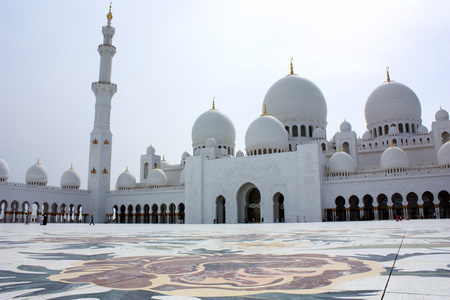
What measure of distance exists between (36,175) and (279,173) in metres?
22.0

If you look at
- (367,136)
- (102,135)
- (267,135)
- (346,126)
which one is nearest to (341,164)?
(267,135)

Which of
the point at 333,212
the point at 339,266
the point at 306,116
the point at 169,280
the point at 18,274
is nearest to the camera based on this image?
the point at 169,280

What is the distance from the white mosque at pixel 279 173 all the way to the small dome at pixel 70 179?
96 mm

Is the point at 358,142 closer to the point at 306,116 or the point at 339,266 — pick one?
the point at 306,116

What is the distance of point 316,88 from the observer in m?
36.1

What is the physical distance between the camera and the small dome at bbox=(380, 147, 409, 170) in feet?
88.0

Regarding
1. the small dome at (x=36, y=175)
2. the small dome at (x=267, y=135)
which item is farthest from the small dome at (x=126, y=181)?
the small dome at (x=267, y=135)

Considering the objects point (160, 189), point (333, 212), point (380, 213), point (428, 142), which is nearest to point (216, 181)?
point (160, 189)

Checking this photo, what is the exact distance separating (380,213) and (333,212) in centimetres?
363

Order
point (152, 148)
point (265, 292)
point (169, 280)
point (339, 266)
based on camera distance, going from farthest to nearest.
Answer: point (152, 148) → point (339, 266) → point (169, 280) → point (265, 292)

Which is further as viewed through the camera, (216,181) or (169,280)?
(216,181)

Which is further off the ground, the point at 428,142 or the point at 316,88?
the point at 316,88

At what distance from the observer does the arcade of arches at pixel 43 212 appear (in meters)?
30.2

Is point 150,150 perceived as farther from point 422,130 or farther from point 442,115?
point 442,115
